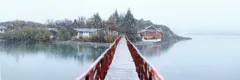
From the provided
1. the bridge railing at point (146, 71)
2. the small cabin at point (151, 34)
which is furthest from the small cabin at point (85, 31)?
the bridge railing at point (146, 71)

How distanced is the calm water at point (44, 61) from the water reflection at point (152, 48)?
10.3 ft

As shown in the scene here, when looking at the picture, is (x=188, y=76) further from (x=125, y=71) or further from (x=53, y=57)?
(x=125, y=71)

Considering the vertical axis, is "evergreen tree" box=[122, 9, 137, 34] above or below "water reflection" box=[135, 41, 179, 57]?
above

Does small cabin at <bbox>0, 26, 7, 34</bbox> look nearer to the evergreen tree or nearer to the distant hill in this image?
the distant hill

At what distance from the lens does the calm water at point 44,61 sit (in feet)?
52.2

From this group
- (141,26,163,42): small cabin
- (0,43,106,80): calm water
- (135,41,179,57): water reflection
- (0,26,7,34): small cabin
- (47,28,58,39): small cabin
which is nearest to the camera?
(0,26,7,34): small cabin

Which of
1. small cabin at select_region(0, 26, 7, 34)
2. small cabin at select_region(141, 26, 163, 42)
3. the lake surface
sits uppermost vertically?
small cabin at select_region(0, 26, 7, 34)

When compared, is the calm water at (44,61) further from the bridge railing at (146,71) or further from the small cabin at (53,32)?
the bridge railing at (146,71)

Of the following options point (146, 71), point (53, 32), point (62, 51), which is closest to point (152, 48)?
point (62, 51)

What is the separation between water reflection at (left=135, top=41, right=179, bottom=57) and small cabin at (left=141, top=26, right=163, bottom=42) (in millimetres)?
567

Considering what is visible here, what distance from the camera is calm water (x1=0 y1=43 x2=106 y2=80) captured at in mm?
15901

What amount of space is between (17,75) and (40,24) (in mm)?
5462

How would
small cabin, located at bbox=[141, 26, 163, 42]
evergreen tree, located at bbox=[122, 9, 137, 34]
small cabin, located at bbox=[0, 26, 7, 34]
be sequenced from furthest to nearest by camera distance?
1. small cabin, located at bbox=[141, 26, 163, 42]
2. evergreen tree, located at bbox=[122, 9, 137, 34]
3. small cabin, located at bbox=[0, 26, 7, 34]

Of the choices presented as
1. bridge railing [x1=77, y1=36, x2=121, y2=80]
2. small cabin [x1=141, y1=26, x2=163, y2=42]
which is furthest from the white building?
bridge railing [x1=77, y1=36, x2=121, y2=80]
